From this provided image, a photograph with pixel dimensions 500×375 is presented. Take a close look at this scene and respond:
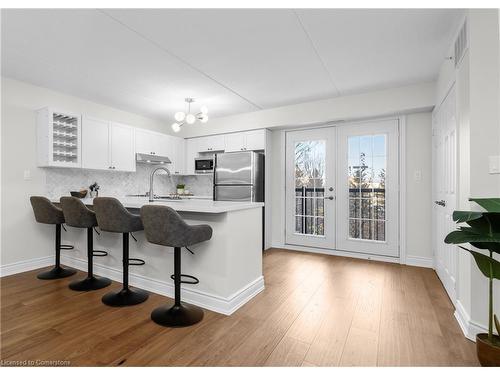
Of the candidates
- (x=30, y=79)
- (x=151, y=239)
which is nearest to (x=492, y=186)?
(x=151, y=239)

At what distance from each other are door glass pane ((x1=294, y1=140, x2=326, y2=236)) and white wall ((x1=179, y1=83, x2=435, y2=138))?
1.51ft

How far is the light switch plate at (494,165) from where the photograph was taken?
181cm

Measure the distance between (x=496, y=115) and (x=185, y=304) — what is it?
283 centimetres

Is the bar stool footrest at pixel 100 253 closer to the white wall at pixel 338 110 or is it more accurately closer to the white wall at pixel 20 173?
the white wall at pixel 20 173

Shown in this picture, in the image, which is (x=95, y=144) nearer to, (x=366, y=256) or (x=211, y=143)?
(x=211, y=143)

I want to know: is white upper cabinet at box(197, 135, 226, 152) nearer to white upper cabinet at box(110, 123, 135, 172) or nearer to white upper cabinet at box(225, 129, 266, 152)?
white upper cabinet at box(225, 129, 266, 152)

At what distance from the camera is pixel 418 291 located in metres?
2.84

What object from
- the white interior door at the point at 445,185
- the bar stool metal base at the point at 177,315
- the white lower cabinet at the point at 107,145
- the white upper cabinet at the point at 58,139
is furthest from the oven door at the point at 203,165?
the white interior door at the point at 445,185

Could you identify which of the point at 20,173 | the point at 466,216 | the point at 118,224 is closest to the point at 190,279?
the point at 118,224

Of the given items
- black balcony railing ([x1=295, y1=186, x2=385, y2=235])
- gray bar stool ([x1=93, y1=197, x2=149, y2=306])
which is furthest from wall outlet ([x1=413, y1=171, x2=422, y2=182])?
gray bar stool ([x1=93, y1=197, x2=149, y2=306])

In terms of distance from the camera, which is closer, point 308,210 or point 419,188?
point 419,188

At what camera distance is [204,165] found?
521 cm

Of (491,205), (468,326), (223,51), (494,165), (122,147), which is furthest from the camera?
(122,147)

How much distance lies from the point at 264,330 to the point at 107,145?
3583 mm
